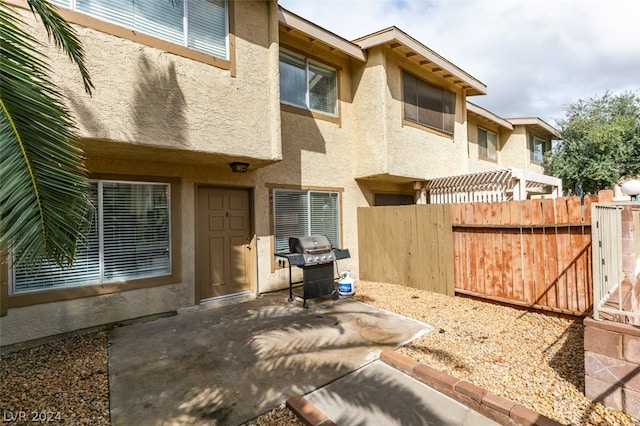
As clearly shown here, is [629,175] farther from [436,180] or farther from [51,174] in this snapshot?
[51,174]

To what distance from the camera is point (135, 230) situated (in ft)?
19.3

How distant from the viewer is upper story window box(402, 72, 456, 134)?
935cm

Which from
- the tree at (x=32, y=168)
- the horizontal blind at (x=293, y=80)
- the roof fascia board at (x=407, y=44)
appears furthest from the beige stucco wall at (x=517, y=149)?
the tree at (x=32, y=168)

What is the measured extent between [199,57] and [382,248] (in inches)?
255

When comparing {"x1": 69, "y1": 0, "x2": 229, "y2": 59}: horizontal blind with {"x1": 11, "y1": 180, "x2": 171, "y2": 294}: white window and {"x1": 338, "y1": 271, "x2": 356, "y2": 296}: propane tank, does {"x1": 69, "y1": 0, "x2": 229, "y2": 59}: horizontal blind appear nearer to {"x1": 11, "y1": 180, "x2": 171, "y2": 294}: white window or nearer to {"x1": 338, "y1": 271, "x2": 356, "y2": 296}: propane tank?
{"x1": 11, "y1": 180, "x2": 171, "y2": 294}: white window

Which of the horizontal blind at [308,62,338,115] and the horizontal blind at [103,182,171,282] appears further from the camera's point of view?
the horizontal blind at [308,62,338,115]

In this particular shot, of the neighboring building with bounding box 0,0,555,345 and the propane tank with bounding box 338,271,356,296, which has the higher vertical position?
the neighboring building with bounding box 0,0,555,345

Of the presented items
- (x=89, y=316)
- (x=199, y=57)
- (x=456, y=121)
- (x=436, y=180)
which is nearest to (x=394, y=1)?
(x=456, y=121)

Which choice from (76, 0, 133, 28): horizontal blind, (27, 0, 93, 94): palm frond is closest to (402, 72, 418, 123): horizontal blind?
(76, 0, 133, 28): horizontal blind

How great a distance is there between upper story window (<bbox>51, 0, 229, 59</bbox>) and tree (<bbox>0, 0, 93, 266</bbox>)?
2.82m

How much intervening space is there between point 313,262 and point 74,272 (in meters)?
4.48

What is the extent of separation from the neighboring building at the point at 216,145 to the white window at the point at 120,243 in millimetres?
21

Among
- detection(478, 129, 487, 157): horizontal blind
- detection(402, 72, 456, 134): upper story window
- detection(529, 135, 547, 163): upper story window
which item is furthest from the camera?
detection(529, 135, 547, 163): upper story window

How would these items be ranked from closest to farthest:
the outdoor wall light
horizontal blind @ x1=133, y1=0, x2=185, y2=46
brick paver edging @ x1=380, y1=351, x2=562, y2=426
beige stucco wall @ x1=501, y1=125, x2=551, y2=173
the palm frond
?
brick paver edging @ x1=380, y1=351, x2=562, y2=426, the palm frond, horizontal blind @ x1=133, y1=0, x2=185, y2=46, the outdoor wall light, beige stucco wall @ x1=501, y1=125, x2=551, y2=173
